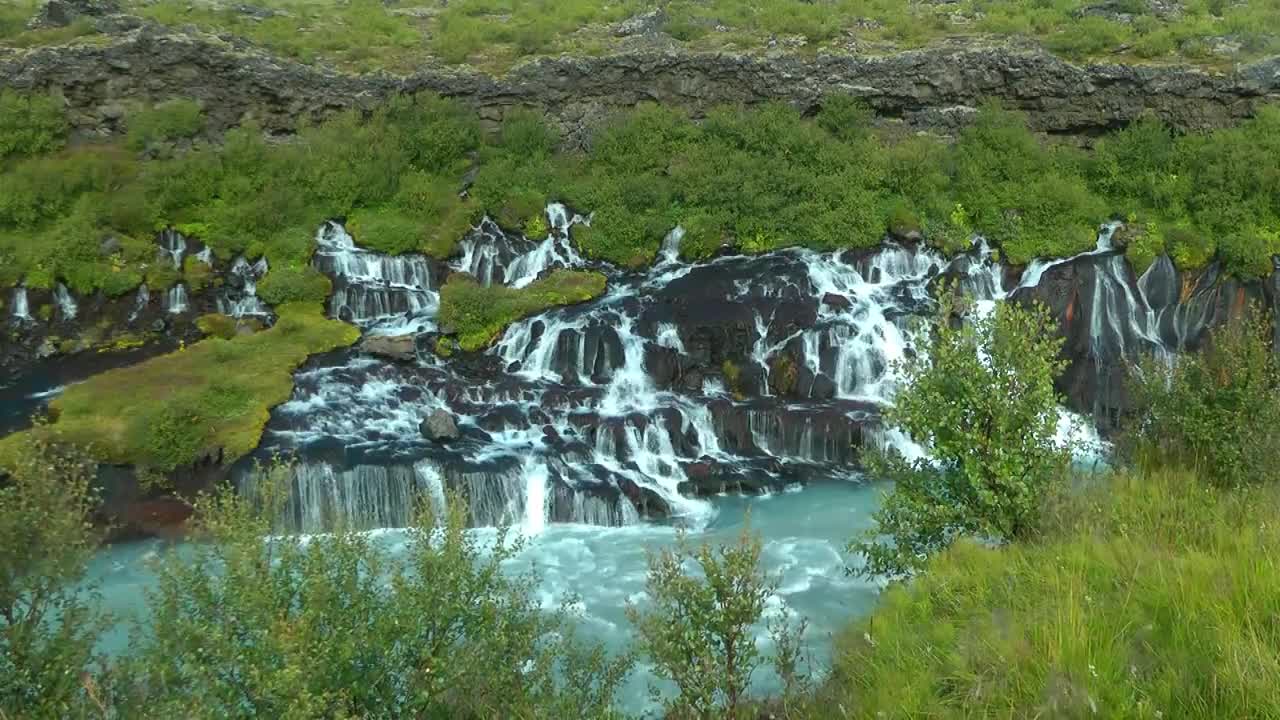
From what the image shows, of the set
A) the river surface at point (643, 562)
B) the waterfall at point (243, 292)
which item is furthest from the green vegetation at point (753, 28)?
the river surface at point (643, 562)

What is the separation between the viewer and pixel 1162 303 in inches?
1040

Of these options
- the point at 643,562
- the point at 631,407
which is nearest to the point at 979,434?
the point at 643,562

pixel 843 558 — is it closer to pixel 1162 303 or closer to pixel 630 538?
pixel 630 538

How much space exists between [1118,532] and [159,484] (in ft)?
61.6

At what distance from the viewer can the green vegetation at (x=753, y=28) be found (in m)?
35.5

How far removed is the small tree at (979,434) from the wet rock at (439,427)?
1267 cm

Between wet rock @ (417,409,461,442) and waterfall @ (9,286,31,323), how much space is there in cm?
1507

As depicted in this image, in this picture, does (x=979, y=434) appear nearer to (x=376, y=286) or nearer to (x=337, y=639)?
(x=337, y=639)

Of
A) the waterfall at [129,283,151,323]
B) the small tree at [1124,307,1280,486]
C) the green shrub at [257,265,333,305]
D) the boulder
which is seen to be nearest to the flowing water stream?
the green shrub at [257,265,333,305]

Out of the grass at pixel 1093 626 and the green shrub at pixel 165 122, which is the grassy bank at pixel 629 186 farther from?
the grass at pixel 1093 626

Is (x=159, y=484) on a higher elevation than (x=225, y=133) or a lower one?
lower

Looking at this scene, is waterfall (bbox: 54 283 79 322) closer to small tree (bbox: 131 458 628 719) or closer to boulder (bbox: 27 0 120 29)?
boulder (bbox: 27 0 120 29)

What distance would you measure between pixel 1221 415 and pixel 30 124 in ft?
128

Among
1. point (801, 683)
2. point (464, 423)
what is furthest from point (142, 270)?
point (801, 683)
